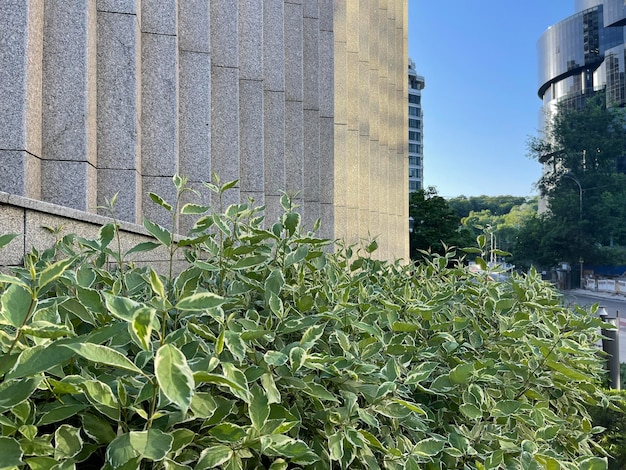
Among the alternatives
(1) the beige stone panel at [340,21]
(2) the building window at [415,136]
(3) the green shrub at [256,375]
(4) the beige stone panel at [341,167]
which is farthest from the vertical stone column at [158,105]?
(2) the building window at [415,136]

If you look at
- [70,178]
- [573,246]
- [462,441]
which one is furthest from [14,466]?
[573,246]

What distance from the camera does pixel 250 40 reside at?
6441 millimetres

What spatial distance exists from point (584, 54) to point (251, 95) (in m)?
76.3

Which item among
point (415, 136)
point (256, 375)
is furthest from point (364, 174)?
point (415, 136)

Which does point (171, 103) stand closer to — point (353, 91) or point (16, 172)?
point (16, 172)

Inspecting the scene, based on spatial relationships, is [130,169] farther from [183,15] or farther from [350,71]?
[350,71]

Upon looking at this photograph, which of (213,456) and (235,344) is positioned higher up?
(235,344)

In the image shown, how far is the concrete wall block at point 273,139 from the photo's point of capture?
6.95 meters

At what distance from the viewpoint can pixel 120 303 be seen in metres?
0.73

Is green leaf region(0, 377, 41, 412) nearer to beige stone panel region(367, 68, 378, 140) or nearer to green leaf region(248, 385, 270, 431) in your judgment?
green leaf region(248, 385, 270, 431)

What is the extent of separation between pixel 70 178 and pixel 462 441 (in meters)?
3.48

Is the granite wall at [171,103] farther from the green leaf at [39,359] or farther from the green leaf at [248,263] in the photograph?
the green leaf at [39,359]

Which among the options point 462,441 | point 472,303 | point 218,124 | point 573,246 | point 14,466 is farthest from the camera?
point 573,246

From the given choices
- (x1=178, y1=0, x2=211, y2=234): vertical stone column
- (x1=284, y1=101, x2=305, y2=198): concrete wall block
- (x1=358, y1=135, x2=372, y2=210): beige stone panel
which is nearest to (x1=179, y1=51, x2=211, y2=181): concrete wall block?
(x1=178, y1=0, x2=211, y2=234): vertical stone column
